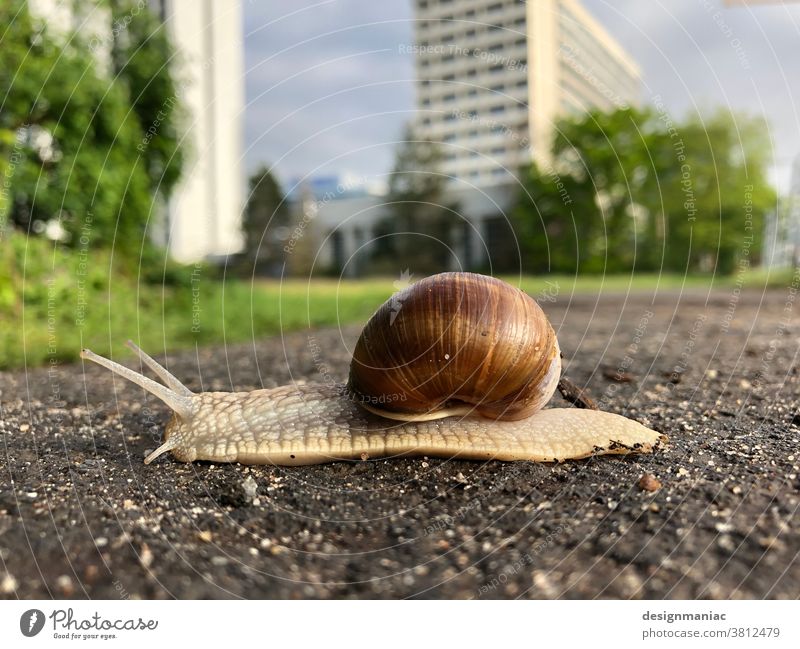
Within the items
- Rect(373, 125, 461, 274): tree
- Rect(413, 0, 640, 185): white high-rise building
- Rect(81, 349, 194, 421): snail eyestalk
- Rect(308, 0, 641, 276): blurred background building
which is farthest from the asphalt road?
Rect(373, 125, 461, 274): tree

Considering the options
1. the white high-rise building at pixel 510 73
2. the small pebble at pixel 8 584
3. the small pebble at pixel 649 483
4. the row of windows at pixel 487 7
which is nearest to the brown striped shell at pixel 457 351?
the small pebble at pixel 649 483

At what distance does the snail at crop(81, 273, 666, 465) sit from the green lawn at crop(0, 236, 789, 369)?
279 centimetres

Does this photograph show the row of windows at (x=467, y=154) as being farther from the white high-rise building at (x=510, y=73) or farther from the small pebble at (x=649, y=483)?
the small pebble at (x=649, y=483)

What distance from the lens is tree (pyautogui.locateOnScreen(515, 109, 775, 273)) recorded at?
24.3 meters

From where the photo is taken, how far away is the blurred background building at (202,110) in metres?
12.3

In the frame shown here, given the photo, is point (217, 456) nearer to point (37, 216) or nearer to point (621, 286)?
point (37, 216)

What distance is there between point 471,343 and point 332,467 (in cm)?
94

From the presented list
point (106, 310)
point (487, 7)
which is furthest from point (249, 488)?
point (487, 7)

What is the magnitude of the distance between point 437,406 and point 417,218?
23796mm

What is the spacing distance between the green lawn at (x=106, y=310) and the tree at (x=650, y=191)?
1505cm

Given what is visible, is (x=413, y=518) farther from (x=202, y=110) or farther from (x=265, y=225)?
(x=265, y=225)

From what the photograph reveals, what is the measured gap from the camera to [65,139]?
10.2 meters

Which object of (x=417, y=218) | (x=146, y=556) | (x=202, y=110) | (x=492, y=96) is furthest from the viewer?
(x=417, y=218)
